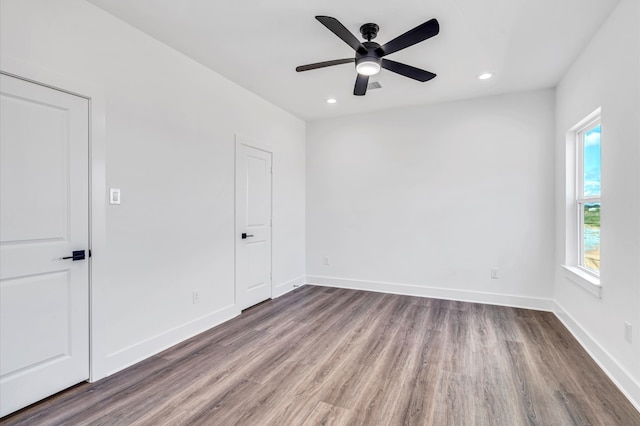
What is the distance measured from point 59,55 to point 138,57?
612 millimetres

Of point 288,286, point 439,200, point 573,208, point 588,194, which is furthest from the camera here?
point 288,286

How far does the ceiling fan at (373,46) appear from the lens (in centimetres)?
214

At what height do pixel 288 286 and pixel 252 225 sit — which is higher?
pixel 252 225

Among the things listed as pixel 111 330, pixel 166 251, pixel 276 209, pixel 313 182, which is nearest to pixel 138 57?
pixel 166 251

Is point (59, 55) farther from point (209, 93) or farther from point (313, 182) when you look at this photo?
point (313, 182)

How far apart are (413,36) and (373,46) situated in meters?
0.38

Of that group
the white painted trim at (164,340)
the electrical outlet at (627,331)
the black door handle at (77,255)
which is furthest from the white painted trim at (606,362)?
the black door handle at (77,255)

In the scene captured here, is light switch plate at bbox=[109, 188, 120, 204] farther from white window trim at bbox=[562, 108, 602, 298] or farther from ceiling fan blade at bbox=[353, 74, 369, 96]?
white window trim at bbox=[562, 108, 602, 298]

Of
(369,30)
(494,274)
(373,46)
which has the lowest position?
(494,274)

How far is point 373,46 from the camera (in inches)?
99.5

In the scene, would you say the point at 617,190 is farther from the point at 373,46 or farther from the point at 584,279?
the point at 373,46

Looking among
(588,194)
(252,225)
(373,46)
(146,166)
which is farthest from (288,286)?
(588,194)

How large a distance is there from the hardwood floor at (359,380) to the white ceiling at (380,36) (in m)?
2.73

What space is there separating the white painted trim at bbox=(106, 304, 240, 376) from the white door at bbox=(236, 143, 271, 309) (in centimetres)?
32
